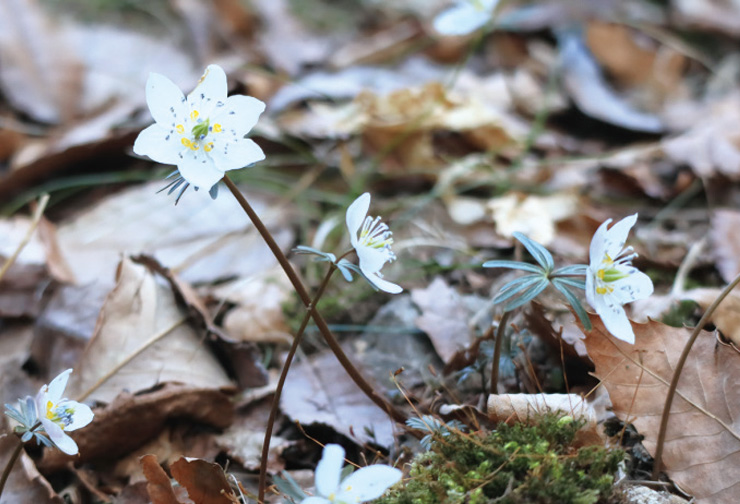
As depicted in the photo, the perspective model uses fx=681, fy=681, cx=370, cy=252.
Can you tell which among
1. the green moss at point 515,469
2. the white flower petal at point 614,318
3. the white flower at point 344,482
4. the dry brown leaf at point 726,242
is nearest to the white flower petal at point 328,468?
Result: the white flower at point 344,482

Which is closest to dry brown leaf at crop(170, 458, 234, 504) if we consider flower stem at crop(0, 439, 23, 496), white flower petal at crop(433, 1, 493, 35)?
flower stem at crop(0, 439, 23, 496)

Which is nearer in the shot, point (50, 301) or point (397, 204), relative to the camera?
point (50, 301)

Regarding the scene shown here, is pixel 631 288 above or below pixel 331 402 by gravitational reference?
above

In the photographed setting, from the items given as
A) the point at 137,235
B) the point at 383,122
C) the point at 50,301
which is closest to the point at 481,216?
the point at 383,122

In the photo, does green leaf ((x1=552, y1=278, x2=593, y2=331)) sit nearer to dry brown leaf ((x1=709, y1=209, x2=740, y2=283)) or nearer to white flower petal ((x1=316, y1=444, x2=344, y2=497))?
white flower petal ((x1=316, y1=444, x2=344, y2=497))

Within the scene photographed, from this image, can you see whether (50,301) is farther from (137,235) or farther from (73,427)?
(73,427)

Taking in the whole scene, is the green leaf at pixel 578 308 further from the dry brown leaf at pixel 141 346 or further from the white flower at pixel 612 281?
the dry brown leaf at pixel 141 346

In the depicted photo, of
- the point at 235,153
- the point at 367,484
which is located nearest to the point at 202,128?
the point at 235,153

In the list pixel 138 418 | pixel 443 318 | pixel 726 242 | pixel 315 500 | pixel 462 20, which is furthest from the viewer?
pixel 462 20

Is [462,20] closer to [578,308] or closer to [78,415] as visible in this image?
[578,308]
